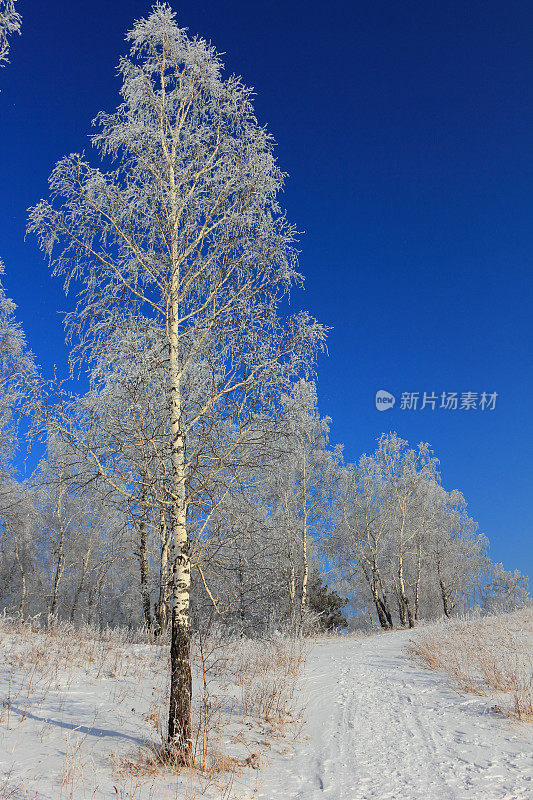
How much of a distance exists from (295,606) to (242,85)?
17.9 meters

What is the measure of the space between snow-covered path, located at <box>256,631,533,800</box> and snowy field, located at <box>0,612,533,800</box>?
18mm

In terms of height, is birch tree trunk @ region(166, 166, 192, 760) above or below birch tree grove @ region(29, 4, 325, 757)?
below

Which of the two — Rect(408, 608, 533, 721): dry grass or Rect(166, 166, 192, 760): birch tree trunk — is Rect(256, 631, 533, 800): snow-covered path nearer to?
Rect(408, 608, 533, 721): dry grass

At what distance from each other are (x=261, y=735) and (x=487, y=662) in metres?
3.93

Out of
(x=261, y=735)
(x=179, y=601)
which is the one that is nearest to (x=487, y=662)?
(x=261, y=735)

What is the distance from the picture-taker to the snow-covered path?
401 cm

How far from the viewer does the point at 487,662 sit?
7301mm

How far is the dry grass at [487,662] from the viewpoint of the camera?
19.4ft

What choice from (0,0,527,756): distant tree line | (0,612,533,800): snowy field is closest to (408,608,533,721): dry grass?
(0,612,533,800): snowy field

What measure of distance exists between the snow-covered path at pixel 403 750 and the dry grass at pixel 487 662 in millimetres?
313

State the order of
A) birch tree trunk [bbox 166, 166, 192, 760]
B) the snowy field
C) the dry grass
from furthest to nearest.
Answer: the dry grass → birch tree trunk [bbox 166, 166, 192, 760] → the snowy field

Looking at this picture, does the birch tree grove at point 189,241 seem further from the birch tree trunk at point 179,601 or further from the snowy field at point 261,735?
the snowy field at point 261,735


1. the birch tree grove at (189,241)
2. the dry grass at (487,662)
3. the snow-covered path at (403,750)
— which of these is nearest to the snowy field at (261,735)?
the snow-covered path at (403,750)

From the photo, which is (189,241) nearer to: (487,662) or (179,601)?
(179,601)
